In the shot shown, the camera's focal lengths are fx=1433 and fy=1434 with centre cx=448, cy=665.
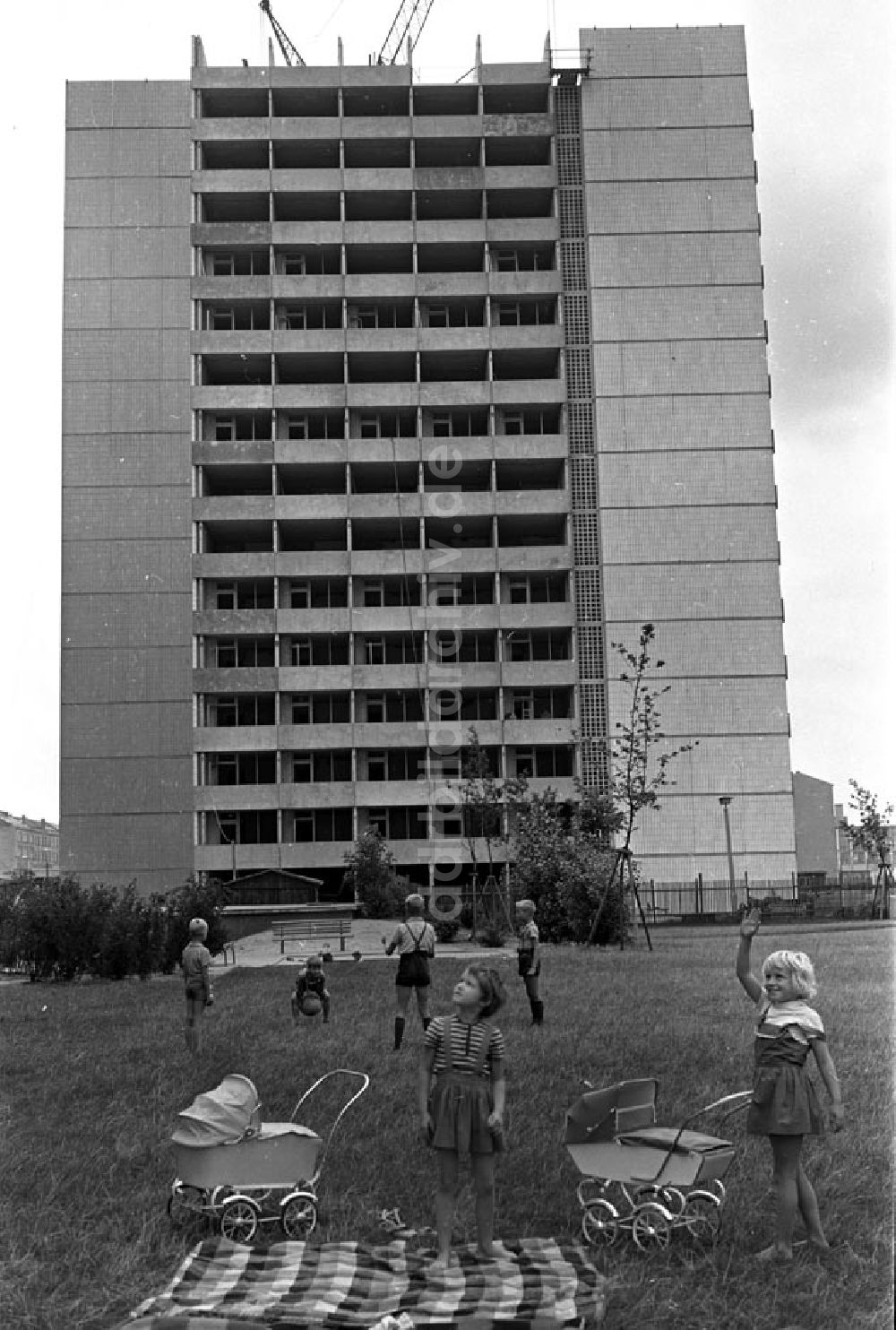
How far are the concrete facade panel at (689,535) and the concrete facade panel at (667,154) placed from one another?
493 inches

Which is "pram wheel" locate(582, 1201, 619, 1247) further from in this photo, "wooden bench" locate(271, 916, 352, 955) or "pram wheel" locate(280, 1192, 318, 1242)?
"wooden bench" locate(271, 916, 352, 955)

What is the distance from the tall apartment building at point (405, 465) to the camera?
167ft

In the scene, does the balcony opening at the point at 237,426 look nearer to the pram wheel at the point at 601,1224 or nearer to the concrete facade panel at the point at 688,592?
the concrete facade panel at the point at 688,592

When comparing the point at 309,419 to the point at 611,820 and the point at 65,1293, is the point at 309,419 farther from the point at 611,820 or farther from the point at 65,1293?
the point at 65,1293

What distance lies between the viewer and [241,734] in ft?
169

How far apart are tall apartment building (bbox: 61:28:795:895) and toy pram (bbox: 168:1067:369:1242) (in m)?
43.4

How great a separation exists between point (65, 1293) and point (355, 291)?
49.3m

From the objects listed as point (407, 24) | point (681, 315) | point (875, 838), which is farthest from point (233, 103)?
point (875, 838)

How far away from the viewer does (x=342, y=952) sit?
91.6 ft

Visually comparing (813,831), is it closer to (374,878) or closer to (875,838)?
(374,878)

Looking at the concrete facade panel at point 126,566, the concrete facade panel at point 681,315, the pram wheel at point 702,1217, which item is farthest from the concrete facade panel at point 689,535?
the pram wheel at point 702,1217

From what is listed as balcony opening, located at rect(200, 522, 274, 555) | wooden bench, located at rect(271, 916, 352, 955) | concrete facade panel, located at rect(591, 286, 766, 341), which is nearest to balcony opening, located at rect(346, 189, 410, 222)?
concrete facade panel, located at rect(591, 286, 766, 341)

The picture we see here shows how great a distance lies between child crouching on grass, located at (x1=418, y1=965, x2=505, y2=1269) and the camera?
605 centimetres

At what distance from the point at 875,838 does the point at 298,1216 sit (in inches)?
1080
